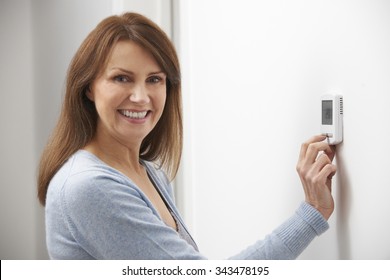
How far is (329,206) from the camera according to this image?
Result: 0.89m

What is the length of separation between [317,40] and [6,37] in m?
0.93

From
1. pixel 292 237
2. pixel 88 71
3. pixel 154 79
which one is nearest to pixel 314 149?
pixel 292 237

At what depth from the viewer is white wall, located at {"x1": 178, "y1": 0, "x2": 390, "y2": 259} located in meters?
0.82

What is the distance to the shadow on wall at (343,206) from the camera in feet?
2.92

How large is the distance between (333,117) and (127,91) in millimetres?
367

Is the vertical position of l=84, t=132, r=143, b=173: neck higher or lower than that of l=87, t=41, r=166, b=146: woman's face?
lower

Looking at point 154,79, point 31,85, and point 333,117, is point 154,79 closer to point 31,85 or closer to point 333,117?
point 333,117

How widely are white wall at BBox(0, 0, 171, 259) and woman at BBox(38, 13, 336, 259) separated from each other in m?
0.55

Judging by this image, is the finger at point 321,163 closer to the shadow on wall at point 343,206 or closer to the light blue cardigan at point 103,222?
the shadow on wall at point 343,206

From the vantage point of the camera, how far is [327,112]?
35.3 inches

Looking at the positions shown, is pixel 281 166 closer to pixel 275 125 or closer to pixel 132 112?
pixel 275 125

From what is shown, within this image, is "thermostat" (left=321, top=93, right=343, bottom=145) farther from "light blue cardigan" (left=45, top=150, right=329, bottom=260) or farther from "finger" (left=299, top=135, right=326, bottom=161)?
"light blue cardigan" (left=45, top=150, right=329, bottom=260)

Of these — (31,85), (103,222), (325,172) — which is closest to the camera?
(103,222)

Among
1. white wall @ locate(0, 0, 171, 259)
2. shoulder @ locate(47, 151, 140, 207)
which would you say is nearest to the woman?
shoulder @ locate(47, 151, 140, 207)
